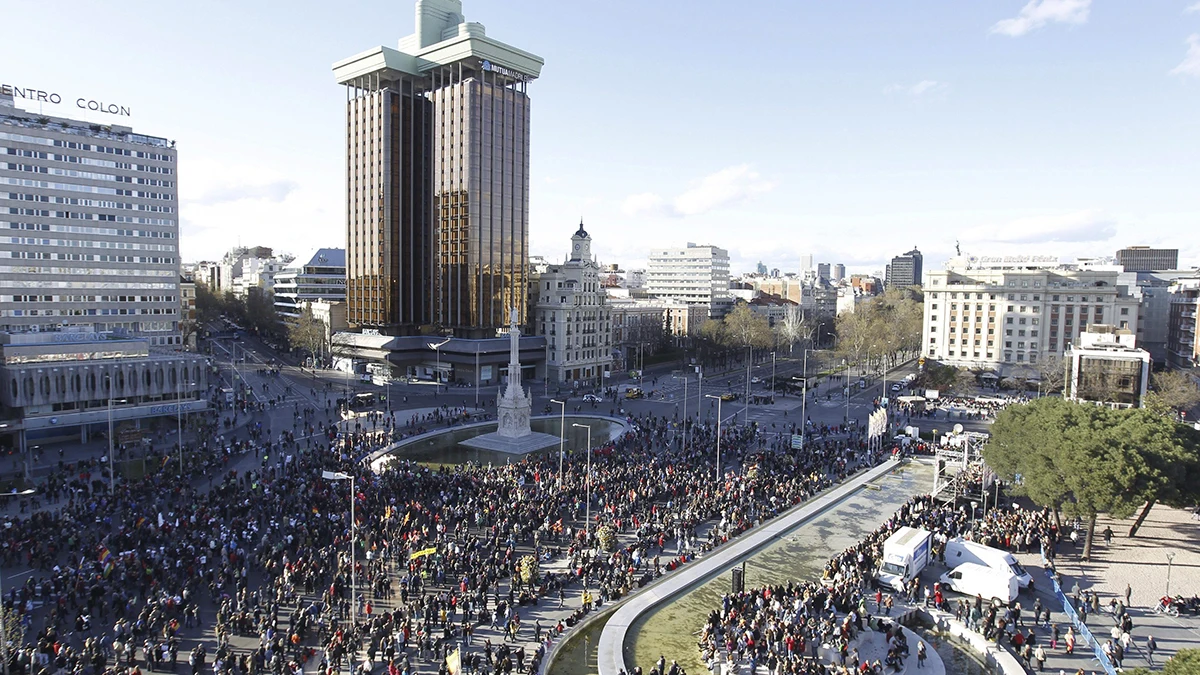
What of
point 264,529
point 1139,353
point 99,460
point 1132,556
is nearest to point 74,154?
point 99,460

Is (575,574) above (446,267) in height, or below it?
below

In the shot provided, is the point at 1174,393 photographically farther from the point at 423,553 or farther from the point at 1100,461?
the point at 423,553

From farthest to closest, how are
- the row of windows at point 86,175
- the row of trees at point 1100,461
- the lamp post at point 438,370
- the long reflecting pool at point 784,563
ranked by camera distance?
the lamp post at point 438,370
the row of windows at point 86,175
the row of trees at point 1100,461
the long reflecting pool at point 784,563

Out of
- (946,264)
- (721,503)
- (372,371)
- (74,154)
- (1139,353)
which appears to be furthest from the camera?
(946,264)

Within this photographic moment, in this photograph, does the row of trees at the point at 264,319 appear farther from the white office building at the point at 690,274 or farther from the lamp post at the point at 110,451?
the white office building at the point at 690,274

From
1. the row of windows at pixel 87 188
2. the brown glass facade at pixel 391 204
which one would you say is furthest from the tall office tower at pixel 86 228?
the brown glass facade at pixel 391 204

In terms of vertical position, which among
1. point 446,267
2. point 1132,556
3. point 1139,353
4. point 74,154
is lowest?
point 1132,556

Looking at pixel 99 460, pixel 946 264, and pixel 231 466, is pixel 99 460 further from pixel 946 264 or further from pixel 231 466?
pixel 946 264
